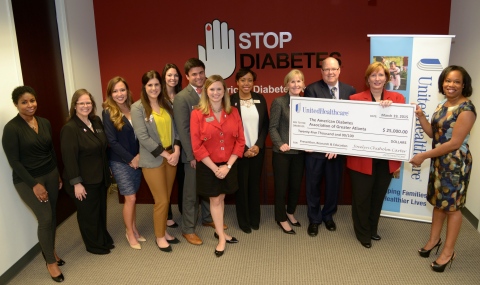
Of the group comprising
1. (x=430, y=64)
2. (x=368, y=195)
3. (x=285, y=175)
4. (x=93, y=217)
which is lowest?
(x=93, y=217)

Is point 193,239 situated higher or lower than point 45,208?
lower

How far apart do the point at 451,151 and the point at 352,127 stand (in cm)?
80

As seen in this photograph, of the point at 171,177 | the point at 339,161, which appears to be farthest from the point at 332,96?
the point at 171,177

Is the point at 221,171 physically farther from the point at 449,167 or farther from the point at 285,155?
the point at 449,167

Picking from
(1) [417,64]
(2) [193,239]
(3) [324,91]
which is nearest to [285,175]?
(3) [324,91]

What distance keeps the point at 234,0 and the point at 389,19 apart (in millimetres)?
1780

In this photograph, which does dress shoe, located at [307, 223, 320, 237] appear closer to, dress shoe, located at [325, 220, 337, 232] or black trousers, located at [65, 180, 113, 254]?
dress shoe, located at [325, 220, 337, 232]

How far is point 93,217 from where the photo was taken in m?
3.49

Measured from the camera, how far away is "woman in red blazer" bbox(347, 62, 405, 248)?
329 centimetres

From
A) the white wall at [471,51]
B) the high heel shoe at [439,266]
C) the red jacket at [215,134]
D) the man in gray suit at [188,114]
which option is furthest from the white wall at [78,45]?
the white wall at [471,51]

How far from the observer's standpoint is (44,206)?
3131mm

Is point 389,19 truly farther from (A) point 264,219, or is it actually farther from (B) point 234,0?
(A) point 264,219

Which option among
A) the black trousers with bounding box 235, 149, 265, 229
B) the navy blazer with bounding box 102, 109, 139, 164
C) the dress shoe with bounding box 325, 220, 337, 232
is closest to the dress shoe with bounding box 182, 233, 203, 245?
the black trousers with bounding box 235, 149, 265, 229

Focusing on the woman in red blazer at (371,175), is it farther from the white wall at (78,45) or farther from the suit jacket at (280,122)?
the white wall at (78,45)
